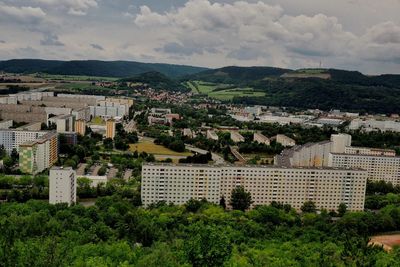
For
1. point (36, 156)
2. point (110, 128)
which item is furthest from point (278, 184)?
point (110, 128)

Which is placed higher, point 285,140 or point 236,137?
point 285,140

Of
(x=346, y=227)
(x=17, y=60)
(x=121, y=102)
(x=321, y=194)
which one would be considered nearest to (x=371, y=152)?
(x=321, y=194)

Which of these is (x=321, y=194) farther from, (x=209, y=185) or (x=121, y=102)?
(x=121, y=102)

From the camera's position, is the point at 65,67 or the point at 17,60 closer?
the point at 65,67

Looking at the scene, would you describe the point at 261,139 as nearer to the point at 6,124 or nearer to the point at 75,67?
the point at 6,124

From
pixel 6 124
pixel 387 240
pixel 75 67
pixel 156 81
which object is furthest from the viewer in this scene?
pixel 75 67

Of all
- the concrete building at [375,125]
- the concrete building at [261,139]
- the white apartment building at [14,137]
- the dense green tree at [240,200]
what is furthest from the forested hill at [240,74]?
the dense green tree at [240,200]

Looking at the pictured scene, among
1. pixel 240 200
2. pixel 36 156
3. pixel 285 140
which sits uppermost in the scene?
pixel 285 140

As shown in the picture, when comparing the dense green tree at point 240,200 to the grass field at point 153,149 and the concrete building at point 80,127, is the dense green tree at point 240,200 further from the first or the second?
the concrete building at point 80,127
